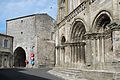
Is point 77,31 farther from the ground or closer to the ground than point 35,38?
closer to the ground

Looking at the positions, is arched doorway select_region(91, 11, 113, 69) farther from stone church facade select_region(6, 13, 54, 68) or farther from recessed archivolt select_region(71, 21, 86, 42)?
stone church facade select_region(6, 13, 54, 68)

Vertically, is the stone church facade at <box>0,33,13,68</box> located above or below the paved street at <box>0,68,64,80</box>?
above

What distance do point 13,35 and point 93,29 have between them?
117ft

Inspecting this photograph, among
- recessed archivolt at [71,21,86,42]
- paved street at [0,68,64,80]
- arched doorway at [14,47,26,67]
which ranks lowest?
paved street at [0,68,64,80]

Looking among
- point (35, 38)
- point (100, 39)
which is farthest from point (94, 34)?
point (35, 38)

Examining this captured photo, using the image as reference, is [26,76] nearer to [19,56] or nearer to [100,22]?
[100,22]

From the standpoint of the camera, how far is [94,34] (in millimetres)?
15008

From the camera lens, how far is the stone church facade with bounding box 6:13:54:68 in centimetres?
4412

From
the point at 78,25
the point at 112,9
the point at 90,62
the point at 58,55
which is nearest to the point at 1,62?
the point at 58,55

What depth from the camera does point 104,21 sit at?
47.6 ft

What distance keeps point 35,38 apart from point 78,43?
2593cm

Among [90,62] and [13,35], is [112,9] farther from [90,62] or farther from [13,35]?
[13,35]

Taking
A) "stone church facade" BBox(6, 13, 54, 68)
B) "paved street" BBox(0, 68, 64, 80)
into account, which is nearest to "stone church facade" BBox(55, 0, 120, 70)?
"paved street" BBox(0, 68, 64, 80)

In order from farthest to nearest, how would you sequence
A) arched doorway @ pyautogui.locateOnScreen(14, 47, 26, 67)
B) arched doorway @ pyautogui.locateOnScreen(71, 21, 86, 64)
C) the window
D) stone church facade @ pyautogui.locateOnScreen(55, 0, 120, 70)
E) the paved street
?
arched doorway @ pyautogui.locateOnScreen(14, 47, 26, 67) → the window → arched doorway @ pyautogui.locateOnScreen(71, 21, 86, 64) → the paved street → stone church facade @ pyautogui.locateOnScreen(55, 0, 120, 70)
